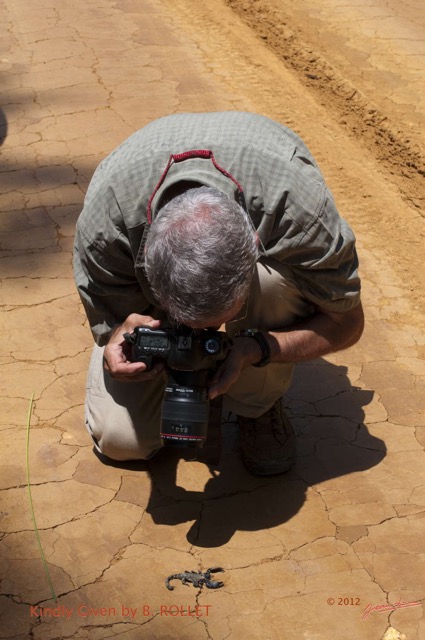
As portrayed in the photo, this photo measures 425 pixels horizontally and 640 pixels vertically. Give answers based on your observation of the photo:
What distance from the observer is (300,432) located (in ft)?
8.87

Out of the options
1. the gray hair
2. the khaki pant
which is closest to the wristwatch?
the khaki pant

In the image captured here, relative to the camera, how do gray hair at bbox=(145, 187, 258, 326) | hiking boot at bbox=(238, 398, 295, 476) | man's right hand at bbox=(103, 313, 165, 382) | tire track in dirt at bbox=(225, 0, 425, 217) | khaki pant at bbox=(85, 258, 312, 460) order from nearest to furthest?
gray hair at bbox=(145, 187, 258, 326)
man's right hand at bbox=(103, 313, 165, 382)
khaki pant at bbox=(85, 258, 312, 460)
hiking boot at bbox=(238, 398, 295, 476)
tire track in dirt at bbox=(225, 0, 425, 217)

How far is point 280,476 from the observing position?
2543 millimetres

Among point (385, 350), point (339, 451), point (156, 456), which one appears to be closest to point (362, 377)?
point (385, 350)

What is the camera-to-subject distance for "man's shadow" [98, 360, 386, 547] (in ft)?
7.86

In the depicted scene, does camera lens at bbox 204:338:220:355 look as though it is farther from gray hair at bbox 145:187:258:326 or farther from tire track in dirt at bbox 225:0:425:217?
tire track in dirt at bbox 225:0:425:217

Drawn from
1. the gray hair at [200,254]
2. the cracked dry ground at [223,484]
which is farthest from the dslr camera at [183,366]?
the cracked dry ground at [223,484]

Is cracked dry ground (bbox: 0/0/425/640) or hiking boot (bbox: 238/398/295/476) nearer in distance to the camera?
cracked dry ground (bbox: 0/0/425/640)

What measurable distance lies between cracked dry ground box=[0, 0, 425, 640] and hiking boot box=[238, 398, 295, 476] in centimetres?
4

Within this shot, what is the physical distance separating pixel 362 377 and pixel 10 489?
1190 mm

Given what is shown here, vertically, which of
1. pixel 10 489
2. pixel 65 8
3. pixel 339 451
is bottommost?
pixel 65 8

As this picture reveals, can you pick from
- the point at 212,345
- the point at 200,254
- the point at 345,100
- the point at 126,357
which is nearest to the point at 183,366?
the point at 212,345

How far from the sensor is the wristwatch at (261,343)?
2.25 m

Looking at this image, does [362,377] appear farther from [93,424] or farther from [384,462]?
[93,424]
